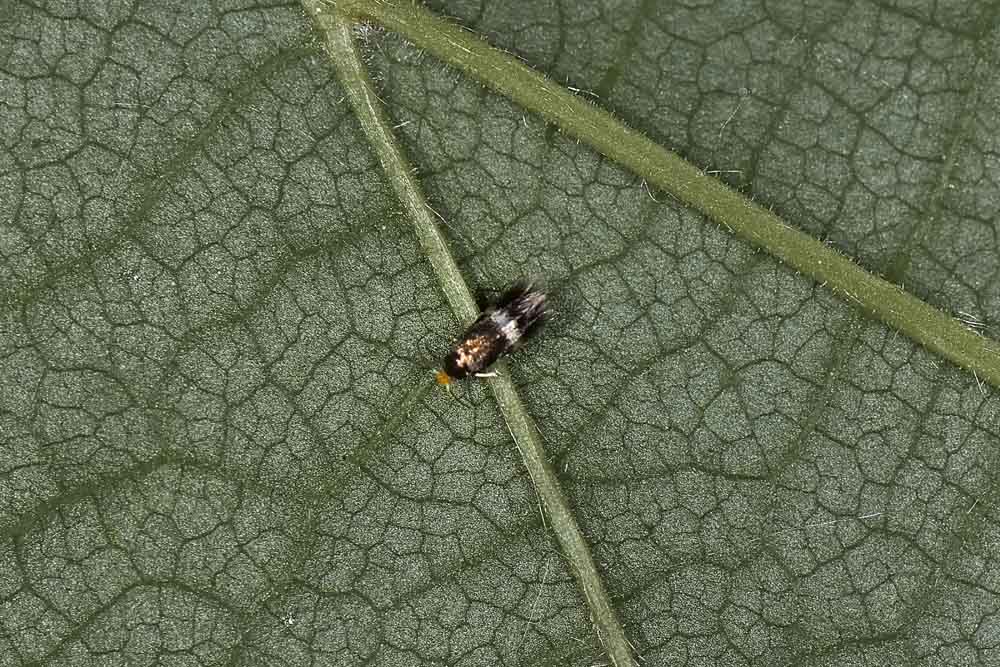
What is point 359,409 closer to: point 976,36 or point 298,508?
point 298,508

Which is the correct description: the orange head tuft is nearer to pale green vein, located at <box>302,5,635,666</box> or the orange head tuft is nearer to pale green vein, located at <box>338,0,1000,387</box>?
pale green vein, located at <box>302,5,635,666</box>

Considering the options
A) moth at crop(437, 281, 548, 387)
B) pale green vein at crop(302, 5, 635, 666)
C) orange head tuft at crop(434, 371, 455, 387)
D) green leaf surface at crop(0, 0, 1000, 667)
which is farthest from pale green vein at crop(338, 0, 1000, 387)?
orange head tuft at crop(434, 371, 455, 387)

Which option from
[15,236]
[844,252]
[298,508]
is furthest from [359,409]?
[844,252]

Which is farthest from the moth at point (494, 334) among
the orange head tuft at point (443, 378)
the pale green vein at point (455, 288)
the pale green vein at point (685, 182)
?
the pale green vein at point (685, 182)

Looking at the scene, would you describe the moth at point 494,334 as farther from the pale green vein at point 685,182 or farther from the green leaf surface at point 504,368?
the pale green vein at point 685,182

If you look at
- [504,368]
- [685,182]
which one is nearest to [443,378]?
[504,368]
